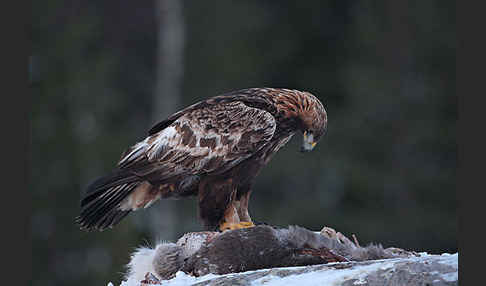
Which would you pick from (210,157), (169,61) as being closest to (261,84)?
(169,61)

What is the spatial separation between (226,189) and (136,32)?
18872 millimetres

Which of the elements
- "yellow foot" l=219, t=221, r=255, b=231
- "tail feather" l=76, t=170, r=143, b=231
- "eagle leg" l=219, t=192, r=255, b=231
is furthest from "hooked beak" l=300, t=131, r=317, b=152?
"tail feather" l=76, t=170, r=143, b=231

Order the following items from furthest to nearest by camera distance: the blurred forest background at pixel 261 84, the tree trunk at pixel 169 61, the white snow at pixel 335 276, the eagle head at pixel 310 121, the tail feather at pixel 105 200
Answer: the tree trunk at pixel 169 61, the blurred forest background at pixel 261 84, the eagle head at pixel 310 121, the tail feather at pixel 105 200, the white snow at pixel 335 276

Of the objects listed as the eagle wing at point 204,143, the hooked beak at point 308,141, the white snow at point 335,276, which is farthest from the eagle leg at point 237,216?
the white snow at point 335,276

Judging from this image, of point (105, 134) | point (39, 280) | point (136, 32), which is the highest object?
point (136, 32)

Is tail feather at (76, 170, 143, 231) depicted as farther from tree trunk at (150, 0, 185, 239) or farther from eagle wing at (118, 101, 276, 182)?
tree trunk at (150, 0, 185, 239)

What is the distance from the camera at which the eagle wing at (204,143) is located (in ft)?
21.2

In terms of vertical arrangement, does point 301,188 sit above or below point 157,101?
below

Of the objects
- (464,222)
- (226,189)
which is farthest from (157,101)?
(464,222)

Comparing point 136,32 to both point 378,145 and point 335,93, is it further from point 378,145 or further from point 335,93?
point 378,145

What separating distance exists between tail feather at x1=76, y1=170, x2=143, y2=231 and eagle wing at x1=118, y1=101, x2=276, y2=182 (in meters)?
0.12

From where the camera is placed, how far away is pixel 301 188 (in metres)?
23.8

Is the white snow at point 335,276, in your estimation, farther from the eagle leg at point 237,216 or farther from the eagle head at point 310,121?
the eagle head at point 310,121

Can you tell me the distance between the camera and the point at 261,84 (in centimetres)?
2342
